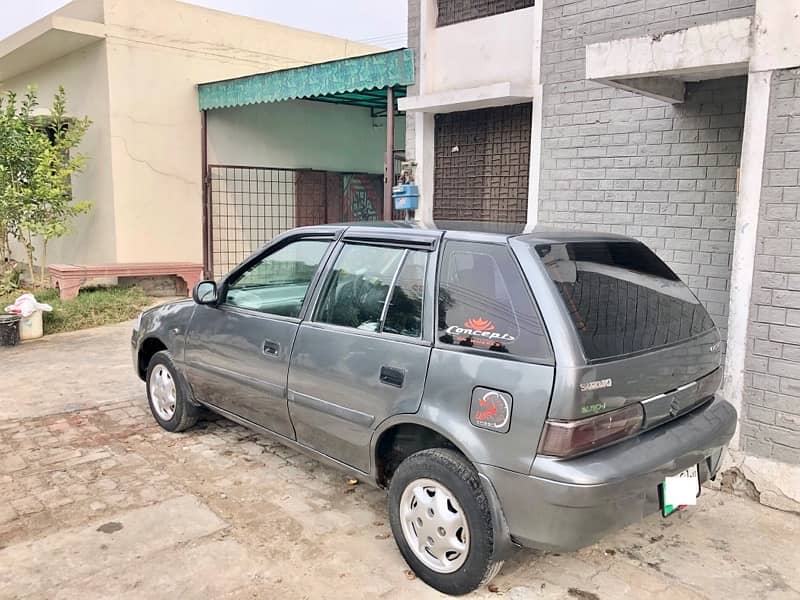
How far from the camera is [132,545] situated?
3.20 metres

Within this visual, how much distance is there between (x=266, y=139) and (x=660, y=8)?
24.5 ft

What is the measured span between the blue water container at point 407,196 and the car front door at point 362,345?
3811 mm

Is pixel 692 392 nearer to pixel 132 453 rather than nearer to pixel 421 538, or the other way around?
pixel 421 538

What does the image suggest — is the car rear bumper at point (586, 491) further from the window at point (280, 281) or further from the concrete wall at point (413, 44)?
the concrete wall at point (413, 44)

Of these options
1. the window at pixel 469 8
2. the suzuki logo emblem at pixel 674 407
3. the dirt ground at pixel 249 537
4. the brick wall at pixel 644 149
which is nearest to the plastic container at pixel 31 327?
the dirt ground at pixel 249 537

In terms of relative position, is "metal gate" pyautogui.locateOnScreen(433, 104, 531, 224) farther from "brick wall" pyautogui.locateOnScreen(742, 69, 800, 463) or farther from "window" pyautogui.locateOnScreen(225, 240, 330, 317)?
"window" pyautogui.locateOnScreen(225, 240, 330, 317)

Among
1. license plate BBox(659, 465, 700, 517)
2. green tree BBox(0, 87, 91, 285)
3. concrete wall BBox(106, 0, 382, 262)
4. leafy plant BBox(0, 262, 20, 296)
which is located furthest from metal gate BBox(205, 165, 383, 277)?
license plate BBox(659, 465, 700, 517)

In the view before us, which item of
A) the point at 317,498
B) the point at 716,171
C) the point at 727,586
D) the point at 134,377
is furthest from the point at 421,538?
the point at 134,377

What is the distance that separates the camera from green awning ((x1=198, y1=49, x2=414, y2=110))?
721cm

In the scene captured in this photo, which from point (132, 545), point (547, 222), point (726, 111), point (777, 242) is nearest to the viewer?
point (132, 545)

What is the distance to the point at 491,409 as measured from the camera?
2.62m

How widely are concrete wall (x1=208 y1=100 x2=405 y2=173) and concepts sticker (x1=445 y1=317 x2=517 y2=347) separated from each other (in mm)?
8737

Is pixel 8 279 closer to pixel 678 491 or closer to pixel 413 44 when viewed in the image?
pixel 413 44

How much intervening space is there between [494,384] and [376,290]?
36.7 inches
